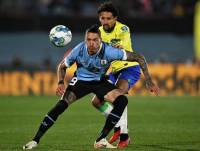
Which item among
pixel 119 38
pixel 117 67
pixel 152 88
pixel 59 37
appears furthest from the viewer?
pixel 117 67

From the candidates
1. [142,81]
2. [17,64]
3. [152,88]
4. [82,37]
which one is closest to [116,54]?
[152,88]

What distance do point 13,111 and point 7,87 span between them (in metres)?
7.54

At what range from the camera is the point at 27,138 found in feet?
37.0

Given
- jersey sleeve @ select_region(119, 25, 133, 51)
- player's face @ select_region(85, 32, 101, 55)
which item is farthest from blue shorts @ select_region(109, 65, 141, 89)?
player's face @ select_region(85, 32, 101, 55)

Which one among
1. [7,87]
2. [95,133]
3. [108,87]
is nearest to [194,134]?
[95,133]

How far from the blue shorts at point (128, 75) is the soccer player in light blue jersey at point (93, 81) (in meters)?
0.82

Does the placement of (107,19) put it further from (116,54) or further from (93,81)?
(93,81)

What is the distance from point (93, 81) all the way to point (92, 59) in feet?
1.25

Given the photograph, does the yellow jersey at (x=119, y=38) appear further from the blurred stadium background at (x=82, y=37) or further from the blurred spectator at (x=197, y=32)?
the blurred spectator at (x=197, y=32)

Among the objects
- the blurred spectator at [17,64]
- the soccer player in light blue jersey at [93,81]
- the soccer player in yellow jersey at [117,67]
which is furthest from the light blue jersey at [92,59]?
the blurred spectator at [17,64]

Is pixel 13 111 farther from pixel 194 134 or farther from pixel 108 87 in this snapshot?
pixel 108 87

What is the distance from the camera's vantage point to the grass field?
10323mm

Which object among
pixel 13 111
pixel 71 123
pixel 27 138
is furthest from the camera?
pixel 13 111

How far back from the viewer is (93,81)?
9.98m
